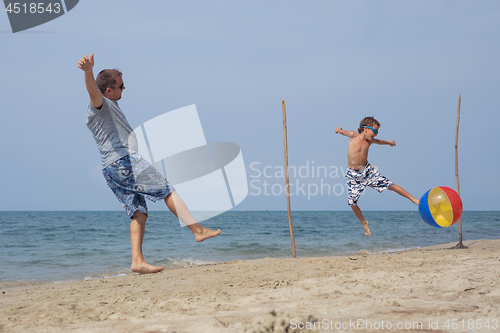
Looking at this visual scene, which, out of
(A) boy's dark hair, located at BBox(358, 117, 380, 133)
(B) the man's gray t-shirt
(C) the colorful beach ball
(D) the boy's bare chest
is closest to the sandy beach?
(B) the man's gray t-shirt

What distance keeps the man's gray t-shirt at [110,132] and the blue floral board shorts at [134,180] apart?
0.23 feet

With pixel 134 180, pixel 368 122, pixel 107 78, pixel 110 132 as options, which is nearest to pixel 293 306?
pixel 134 180

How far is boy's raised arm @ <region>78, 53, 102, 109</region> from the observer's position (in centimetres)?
270

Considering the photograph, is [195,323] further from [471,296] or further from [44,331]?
[471,296]

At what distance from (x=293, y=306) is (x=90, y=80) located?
89.9 inches

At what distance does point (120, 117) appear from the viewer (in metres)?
3.23

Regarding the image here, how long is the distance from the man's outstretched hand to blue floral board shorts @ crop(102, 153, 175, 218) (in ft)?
2.68

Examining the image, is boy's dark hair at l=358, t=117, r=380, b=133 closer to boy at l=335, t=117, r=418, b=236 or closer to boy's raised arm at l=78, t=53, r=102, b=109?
boy at l=335, t=117, r=418, b=236

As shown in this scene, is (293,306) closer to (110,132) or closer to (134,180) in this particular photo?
(134,180)

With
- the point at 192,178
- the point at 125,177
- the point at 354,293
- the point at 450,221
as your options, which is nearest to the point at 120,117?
the point at 125,177

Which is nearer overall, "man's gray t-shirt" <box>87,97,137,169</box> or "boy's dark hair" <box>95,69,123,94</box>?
"man's gray t-shirt" <box>87,97,137,169</box>

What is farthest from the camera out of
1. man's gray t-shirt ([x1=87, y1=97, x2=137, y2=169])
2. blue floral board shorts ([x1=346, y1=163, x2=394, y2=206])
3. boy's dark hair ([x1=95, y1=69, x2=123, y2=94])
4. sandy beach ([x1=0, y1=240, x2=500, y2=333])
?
blue floral board shorts ([x1=346, y1=163, x2=394, y2=206])

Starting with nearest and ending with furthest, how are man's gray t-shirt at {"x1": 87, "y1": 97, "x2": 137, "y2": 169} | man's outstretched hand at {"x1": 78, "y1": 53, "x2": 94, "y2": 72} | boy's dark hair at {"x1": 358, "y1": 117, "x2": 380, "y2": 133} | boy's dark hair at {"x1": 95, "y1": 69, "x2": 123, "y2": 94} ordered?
man's outstretched hand at {"x1": 78, "y1": 53, "x2": 94, "y2": 72} → man's gray t-shirt at {"x1": 87, "y1": 97, "x2": 137, "y2": 169} → boy's dark hair at {"x1": 95, "y1": 69, "x2": 123, "y2": 94} → boy's dark hair at {"x1": 358, "y1": 117, "x2": 380, "y2": 133}

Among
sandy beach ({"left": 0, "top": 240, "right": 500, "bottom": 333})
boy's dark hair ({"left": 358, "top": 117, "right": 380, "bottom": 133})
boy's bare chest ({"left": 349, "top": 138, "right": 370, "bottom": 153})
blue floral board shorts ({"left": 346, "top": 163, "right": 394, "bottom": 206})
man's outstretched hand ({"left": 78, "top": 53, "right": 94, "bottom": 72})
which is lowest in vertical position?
sandy beach ({"left": 0, "top": 240, "right": 500, "bottom": 333})
